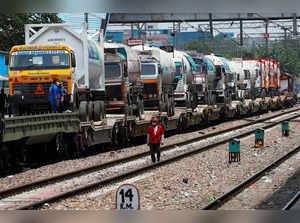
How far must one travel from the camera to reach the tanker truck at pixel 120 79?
21000mm

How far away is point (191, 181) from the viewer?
1245 centimetres

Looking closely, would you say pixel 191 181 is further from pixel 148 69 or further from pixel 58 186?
pixel 148 69

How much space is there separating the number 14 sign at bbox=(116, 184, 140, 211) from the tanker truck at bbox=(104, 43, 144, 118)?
48.5 feet

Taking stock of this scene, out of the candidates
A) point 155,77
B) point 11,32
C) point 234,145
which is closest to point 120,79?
point 155,77

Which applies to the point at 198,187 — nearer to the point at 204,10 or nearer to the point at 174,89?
the point at 204,10

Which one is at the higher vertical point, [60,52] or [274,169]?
[60,52]

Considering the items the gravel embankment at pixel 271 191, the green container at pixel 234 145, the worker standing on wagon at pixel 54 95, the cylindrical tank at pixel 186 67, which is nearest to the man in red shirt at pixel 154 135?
the green container at pixel 234 145

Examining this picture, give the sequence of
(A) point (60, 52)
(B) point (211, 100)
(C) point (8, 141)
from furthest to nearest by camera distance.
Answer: (B) point (211, 100) < (A) point (60, 52) < (C) point (8, 141)

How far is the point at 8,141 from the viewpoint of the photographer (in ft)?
41.8

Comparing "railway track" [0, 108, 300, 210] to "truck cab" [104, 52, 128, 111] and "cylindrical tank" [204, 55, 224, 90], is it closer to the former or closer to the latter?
"truck cab" [104, 52, 128, 111]

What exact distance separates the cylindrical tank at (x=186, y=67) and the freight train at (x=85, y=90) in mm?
54

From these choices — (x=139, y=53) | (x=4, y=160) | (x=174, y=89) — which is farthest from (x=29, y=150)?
(x=174, y=89)

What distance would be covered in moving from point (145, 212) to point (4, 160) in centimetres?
1178

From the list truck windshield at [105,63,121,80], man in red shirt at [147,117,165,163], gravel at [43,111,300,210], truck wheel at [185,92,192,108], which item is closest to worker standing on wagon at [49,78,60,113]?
man in red shirt at [147,117,165,163]
